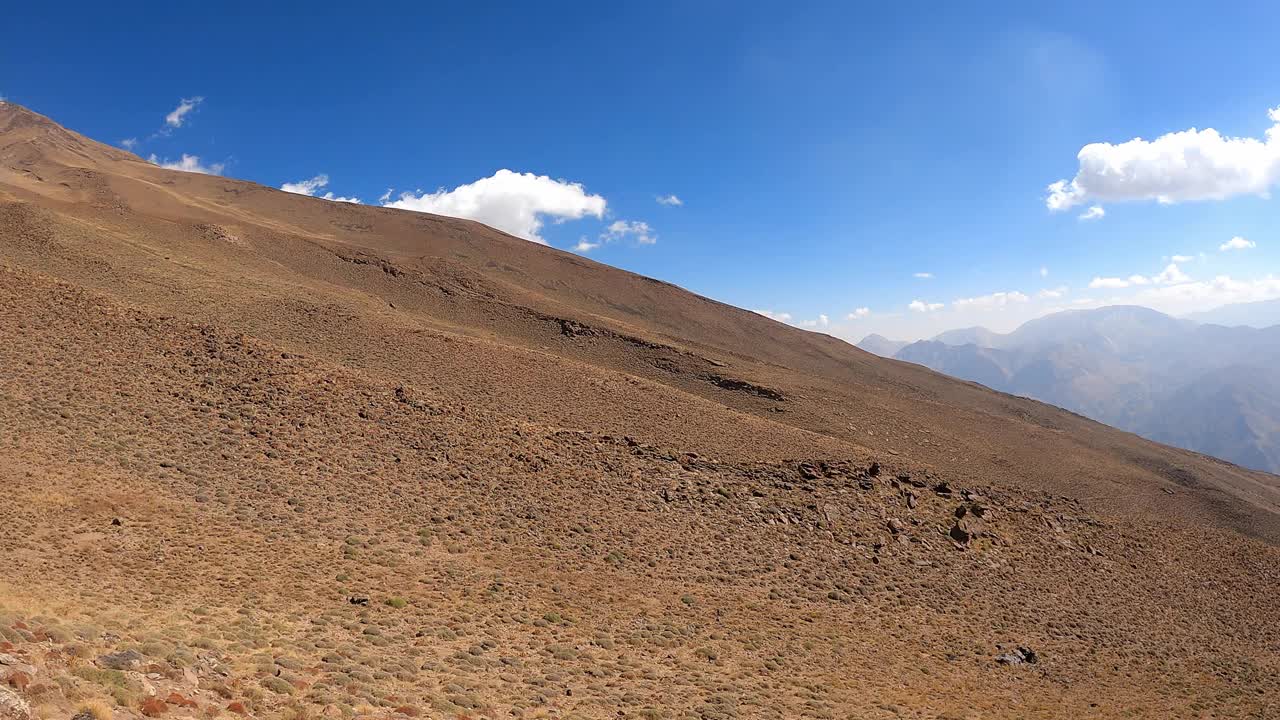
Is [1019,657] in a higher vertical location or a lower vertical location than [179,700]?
lower

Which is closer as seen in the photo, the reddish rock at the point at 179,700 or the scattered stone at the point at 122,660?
the reddish rock at the point at 179,700

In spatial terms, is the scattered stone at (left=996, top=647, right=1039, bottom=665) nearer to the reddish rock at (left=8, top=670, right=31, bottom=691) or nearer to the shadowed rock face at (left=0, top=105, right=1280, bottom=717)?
the shadowed rock face at (left=0, top=105, right=1280, bottom=717)

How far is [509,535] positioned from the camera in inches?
824

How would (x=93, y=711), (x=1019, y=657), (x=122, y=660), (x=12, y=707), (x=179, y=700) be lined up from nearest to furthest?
(x=12, y=707), (x=93, y=711), (x=179, y=700), (x=122, y=660), (x=1019, y=657)

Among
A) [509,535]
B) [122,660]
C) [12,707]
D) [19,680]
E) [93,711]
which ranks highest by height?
[12,707]

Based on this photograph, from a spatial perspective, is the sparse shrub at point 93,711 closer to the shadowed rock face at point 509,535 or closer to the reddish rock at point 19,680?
the shadowed rock face at point 509,535

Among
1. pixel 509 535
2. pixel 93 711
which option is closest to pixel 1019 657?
pixel 509 535

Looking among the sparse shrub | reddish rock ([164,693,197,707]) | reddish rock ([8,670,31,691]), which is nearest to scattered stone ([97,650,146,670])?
reddish rock ([164,693,197,707])

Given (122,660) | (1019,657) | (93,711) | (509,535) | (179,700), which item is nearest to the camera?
(93,711)

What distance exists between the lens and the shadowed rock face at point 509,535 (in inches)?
489

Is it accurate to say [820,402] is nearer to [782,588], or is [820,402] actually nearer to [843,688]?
[782,588]

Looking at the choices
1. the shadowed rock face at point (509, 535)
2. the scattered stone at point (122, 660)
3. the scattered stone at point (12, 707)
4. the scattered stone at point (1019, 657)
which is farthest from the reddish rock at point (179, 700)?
the scattered stone at point (1019, 657)

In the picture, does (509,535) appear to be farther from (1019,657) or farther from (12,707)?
(1019,657)

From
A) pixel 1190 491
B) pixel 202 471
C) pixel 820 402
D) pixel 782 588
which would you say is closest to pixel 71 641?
pixel 202 471
